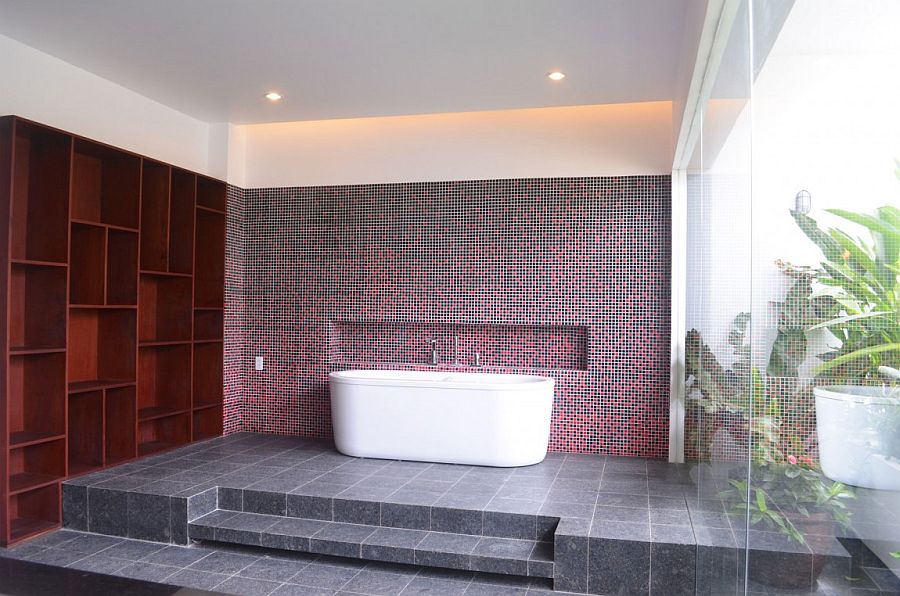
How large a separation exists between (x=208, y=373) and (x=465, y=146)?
2718 mm

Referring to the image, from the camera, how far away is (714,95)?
268 cm

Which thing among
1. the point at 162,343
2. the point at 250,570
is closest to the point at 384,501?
the point at 250,570

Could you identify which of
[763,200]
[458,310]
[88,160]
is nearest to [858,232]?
[763,200]

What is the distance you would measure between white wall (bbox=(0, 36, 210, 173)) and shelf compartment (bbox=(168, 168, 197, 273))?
0.24 m

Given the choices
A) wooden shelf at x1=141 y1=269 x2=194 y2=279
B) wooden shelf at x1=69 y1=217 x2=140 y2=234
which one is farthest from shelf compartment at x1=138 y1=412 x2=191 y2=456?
wooden shelf at x1=69 y1=217 x2=140 y2=234

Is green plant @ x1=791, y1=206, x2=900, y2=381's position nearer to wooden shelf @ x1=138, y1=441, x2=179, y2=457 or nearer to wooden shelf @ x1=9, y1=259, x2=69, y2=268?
wooden shelf @ x1=9, y1=259, x2=69, y2=268

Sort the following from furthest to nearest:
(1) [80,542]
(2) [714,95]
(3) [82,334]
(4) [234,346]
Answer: (4) [234,346], (3) [82,334], (1) [80,542], (2) [714,95]

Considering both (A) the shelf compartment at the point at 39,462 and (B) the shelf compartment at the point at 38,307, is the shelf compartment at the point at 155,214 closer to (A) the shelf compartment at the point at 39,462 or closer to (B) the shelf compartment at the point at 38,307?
(B) the shelf compartment at the point at 38,307

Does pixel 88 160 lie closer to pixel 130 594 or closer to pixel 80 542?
pixel 80 542

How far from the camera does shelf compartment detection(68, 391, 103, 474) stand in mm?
4293

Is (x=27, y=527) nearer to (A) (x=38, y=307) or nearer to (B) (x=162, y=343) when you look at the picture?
(A) (x=38, y=307)


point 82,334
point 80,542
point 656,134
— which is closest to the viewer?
point 80,542

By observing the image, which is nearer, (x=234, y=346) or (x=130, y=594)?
(x=130, y=594)

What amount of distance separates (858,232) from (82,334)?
15.2ft
